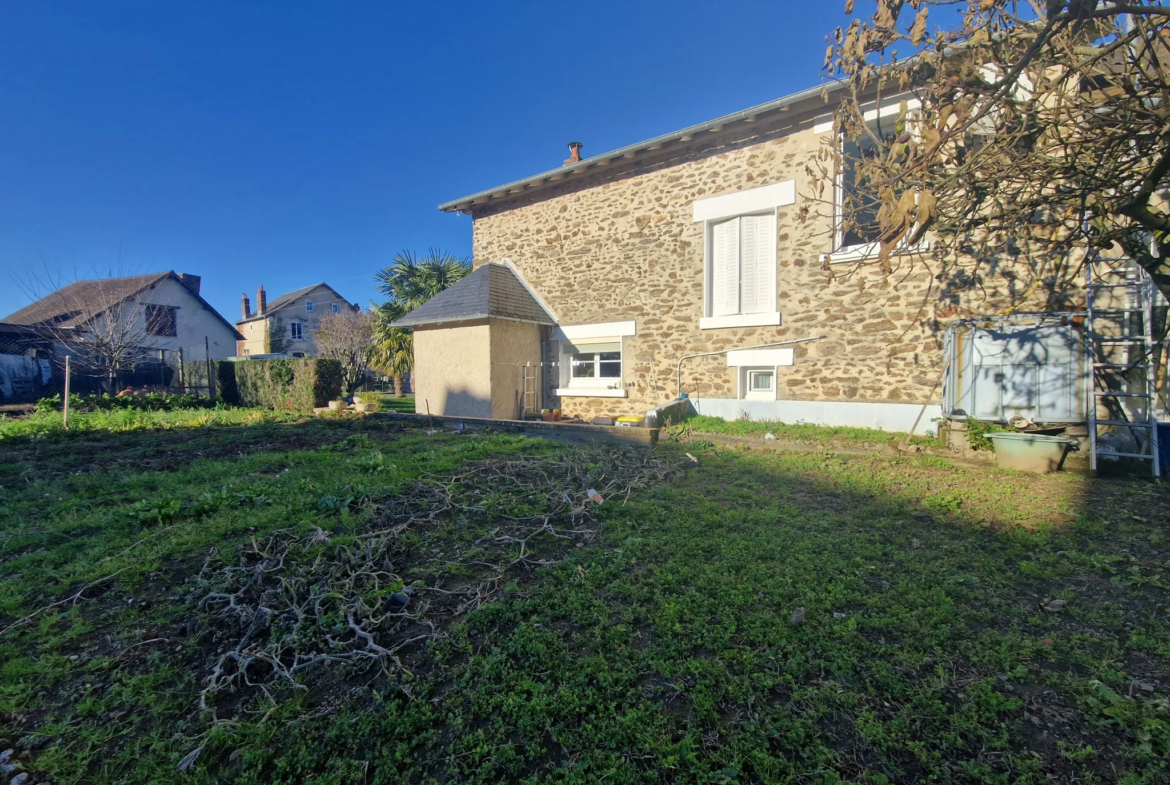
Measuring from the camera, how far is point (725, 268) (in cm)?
1039

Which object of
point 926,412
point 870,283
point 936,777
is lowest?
point 936,777

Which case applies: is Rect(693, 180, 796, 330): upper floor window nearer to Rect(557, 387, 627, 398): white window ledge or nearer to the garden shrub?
Rect(557, 387, 627, 398): white window ledge

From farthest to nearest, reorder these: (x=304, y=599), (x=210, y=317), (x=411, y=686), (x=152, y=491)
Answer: (x=210, y=317) → (x=152, y=491) → (x=304, y=599) → (x=411, y=686)

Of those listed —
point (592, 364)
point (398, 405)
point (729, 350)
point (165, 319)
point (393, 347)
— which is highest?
point (165, 319)

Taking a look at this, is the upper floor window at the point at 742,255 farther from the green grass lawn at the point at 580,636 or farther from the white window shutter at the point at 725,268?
the green grass lawn at the point at 580,636

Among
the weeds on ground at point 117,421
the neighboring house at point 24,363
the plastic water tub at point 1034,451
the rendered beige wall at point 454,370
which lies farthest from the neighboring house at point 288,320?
the plastic water tub at point 1034,451

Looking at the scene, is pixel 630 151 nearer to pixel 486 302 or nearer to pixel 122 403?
pixel 486 302

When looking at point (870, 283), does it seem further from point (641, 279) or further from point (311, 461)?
point (311, 461)

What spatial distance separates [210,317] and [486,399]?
25.1 meters

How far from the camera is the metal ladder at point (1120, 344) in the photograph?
578 centimetres

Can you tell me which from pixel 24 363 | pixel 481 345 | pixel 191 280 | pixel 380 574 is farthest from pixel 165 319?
pixel 380 574

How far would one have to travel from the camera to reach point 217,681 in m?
2.25

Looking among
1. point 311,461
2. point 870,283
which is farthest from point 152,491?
point 870,283

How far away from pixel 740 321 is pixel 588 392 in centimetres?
417
